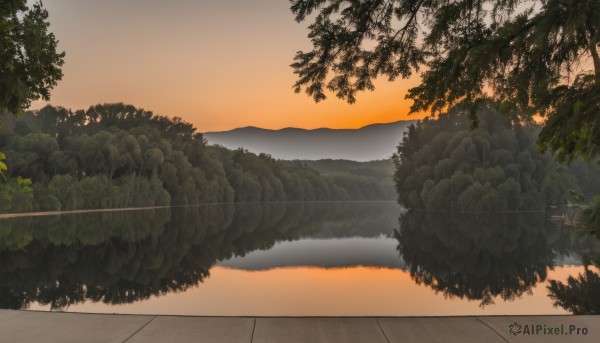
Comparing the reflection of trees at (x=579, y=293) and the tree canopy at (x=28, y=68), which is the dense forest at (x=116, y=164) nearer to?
the tree canopy at (x=28, y=68)

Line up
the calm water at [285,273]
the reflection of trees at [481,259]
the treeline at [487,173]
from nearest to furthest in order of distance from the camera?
the calm water at [285,273] < the reflection of trees at [481,259] < the treeline at [487,173]

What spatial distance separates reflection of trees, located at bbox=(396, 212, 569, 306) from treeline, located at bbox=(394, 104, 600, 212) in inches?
1025

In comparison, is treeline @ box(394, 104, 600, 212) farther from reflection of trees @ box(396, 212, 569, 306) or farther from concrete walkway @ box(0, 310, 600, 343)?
concrete walkway @ box(0, 310, 600, 343)

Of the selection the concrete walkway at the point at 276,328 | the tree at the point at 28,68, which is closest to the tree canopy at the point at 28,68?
the tree at the point at 28,68

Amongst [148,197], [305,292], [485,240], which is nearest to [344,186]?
[148,197]

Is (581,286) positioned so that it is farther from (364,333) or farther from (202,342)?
(202,342)

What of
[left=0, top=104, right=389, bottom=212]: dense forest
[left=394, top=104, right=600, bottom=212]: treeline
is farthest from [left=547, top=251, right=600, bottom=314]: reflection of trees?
[left=394, top=104, right=600, bottom=212]: treeline

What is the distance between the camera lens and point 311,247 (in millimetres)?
26734

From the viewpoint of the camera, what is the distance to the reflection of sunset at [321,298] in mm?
11602

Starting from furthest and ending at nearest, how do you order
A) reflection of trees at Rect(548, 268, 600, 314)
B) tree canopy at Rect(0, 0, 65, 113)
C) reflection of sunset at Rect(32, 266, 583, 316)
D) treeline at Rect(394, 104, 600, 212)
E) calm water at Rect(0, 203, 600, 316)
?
treeline at Rect(394, 104, 600, 212) → calm water at Rect(0, 203, 600, 316) → reflection of sunset at Rect(32, 266, 583, 316) → reflection of trees at Rect(548, 268, 600, 314) → tree canopy at Rect(0, 0, 65, 113)

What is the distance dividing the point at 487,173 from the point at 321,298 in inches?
2010

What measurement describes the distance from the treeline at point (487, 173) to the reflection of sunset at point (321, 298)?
42.8 m

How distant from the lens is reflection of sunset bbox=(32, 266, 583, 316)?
11.6 meters

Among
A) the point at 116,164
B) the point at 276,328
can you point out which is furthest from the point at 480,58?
the point at 116,164
